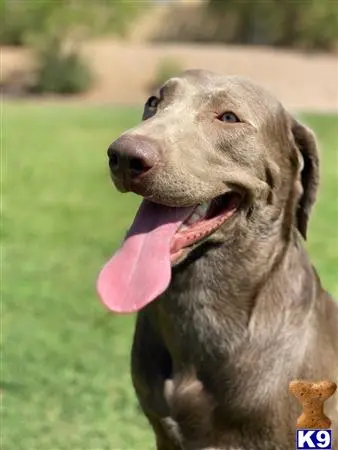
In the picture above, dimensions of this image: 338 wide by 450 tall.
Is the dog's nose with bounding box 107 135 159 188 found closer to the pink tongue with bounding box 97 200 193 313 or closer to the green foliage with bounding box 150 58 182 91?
the pink tongue with bounding box 97 200 193 313

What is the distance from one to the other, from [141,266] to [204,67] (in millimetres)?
27860

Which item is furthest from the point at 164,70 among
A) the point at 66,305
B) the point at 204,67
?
the point at 66,305

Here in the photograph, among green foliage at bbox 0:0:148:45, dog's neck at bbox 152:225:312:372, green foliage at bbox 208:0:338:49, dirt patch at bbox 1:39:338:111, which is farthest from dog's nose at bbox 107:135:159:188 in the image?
green foliage at bbox 208:0:338:49

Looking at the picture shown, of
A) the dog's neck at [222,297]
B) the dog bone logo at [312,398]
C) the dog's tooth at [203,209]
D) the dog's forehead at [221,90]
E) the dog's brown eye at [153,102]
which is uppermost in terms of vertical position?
the dog's forehead at [221,90]

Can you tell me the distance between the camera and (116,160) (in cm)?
272

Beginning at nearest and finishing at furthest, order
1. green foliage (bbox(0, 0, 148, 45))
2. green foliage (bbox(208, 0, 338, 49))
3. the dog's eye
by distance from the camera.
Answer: the dog's eye
green foliage (bbox(0, 0, 148, 45))
green foliage (bbox(208, 0, 338, 49))

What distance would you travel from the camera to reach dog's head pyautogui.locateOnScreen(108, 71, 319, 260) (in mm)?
2758

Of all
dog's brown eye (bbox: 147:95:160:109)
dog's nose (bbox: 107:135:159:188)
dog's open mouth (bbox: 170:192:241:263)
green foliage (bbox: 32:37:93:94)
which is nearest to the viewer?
dog's nose (bbox: 107:135:159:188)

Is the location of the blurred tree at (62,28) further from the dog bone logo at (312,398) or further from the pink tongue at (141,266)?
the dog bone logo at (312,398)

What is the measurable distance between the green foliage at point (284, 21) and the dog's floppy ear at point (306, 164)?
109 ft

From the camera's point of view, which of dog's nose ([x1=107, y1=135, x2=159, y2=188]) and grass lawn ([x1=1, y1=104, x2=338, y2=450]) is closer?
dog's nose ([x1=107, y1=135, x2=159, y2=188])

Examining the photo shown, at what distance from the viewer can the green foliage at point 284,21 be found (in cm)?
3538

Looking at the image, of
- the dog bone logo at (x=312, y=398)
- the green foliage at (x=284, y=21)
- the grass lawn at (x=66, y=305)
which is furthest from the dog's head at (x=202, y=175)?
the green foliage at (x=284, y=21)

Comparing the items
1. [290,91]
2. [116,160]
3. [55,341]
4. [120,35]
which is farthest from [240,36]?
[116,160]
